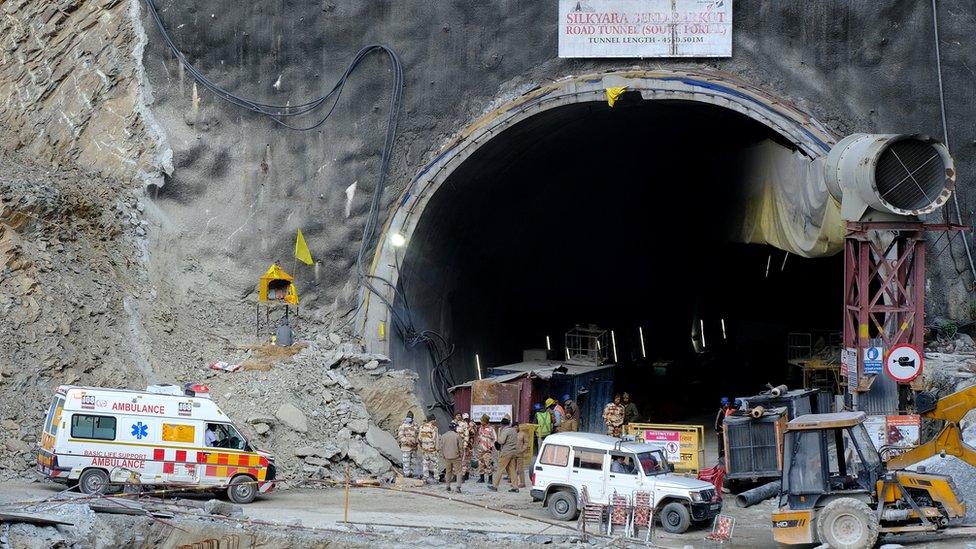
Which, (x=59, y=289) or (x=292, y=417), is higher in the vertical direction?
(x=59, y=289)

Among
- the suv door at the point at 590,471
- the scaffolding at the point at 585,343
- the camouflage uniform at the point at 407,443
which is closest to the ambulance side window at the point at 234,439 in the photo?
the camouflage uniform at the point at 407,443

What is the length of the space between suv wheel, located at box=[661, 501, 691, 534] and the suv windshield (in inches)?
28.1

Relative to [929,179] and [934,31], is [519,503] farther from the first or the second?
[934,31]

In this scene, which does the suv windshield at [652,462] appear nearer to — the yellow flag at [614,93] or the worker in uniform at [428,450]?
the worker in uniform at [428,450]

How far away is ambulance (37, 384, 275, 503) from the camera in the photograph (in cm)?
2170

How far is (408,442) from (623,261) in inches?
758

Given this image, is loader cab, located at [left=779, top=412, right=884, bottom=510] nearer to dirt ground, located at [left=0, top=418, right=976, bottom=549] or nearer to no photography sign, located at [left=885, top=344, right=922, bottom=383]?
dirt ground, located at [left=0, top=418, right=976, bottom=549]

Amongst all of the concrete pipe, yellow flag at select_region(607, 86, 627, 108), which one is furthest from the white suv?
yellow flag at select_region(607, 86, 627, 108)

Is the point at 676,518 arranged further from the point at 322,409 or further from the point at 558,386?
the point at 558,386

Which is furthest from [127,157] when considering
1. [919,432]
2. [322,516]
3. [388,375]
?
[919,432]

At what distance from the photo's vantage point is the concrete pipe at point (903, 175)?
76.6 ft

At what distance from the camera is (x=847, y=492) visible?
59.9ft

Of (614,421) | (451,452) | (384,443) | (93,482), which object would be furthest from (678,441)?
(93,482)

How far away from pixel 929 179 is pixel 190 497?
14489mm
